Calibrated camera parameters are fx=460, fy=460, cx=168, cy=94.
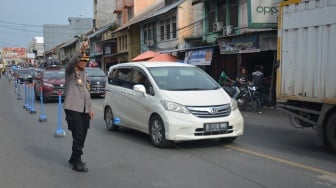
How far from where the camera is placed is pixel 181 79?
9430mm

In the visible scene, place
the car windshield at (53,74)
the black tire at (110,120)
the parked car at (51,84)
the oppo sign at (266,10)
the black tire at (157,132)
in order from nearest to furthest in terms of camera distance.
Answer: the black tire at (157,132)
the black tire at (110,120)
the oppo sign at (266,10)
the parked car at (51,84)
the car windshield at (53,74)

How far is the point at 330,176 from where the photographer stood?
252 inches

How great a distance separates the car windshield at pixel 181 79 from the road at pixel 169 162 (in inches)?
44.3

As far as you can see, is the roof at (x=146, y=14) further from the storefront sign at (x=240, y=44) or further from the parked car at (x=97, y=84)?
the storefront sign at (x=240, y=44)

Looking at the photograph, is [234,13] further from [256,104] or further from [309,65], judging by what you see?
[309,65]

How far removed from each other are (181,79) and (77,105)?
Answer: 2997 millimetres

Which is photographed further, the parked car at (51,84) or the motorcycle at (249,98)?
the parked car at (51,84)

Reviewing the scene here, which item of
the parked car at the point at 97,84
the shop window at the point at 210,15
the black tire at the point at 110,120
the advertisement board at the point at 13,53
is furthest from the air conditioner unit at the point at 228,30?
the advertisement board at the point at 13,53

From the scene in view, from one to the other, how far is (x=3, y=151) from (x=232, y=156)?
4.39 meters

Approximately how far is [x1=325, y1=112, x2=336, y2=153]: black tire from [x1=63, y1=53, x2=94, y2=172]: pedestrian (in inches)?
166

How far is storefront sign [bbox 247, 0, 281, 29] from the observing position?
18.1m

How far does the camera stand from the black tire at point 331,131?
8.08 m

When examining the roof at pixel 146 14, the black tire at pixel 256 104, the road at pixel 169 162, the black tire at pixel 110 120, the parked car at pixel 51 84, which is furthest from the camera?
the roof at pixel 146 14

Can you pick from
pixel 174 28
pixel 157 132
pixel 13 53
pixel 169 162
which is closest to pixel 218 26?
pixel 174 28
